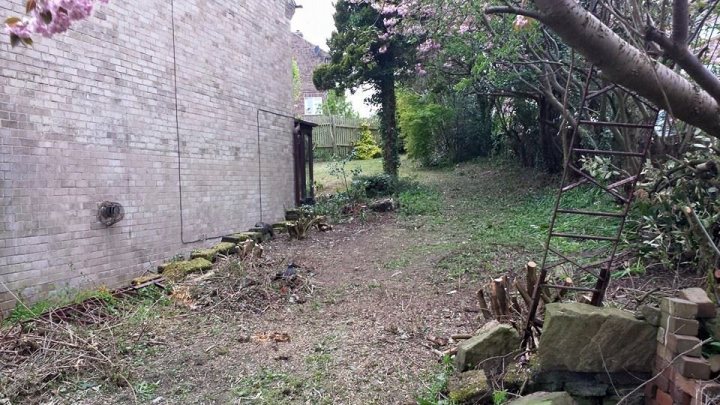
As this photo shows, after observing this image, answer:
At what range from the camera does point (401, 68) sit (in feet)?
42.5

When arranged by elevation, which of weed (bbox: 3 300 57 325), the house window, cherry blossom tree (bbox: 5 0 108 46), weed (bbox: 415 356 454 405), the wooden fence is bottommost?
weed (bbox: 415 356 454 405)

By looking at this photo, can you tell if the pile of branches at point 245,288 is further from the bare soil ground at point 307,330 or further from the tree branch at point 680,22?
the tree branch at point 680,22

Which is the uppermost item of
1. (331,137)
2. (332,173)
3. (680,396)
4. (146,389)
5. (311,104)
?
(311,104)

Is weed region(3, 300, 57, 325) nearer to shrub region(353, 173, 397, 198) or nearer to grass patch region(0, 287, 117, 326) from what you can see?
grass patch region(0, 287, 117, 326)

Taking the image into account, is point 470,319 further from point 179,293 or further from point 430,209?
point 430,209

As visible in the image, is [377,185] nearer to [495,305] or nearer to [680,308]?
[495,305]

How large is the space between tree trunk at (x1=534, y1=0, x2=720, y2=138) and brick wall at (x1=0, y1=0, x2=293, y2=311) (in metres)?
5.11

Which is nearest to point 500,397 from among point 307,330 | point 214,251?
point 307,330

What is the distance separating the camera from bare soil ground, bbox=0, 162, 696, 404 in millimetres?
3277

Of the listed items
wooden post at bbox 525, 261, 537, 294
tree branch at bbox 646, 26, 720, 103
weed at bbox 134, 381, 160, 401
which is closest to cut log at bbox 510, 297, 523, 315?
wooden post at bbox 525, 261, 537, 294

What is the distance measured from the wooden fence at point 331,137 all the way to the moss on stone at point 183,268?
12.9 m

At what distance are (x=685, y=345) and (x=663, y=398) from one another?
39cm

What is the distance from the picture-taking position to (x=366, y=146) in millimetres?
20453

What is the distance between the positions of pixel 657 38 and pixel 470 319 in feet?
9.86
